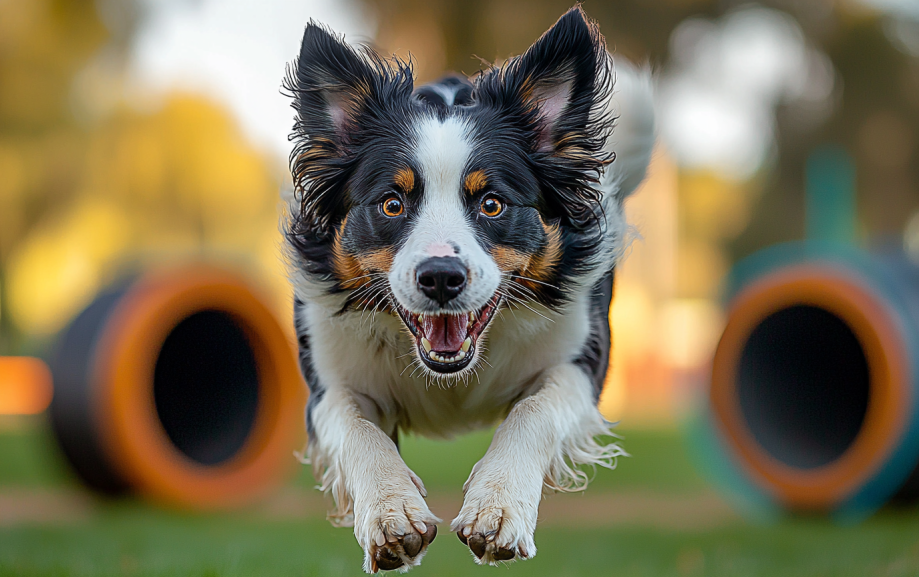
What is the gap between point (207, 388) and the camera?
24.6ft

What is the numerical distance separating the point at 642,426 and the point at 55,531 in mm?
10564

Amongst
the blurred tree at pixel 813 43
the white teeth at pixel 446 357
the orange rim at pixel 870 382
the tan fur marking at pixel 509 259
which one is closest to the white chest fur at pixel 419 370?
the tan fur marking at pixel 509 259

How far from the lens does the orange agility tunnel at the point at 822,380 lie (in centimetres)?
664

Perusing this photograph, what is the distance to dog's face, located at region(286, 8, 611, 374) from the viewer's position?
3.35 metres

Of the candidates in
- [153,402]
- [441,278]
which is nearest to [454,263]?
[441,278]

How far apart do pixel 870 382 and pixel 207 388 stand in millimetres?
5118

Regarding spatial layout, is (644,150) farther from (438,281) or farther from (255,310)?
(255,310)

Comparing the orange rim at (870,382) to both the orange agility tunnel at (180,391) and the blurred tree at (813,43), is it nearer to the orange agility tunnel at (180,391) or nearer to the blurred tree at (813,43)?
the orange agility tunnel at (180,391)

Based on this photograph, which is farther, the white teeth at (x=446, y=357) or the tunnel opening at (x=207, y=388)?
the tunnel opening at (x=207, y=388)

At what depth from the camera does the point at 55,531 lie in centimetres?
658

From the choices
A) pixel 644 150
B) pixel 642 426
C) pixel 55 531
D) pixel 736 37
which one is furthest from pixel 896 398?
pixel 736 37

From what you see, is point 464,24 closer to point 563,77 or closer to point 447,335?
point 563,77

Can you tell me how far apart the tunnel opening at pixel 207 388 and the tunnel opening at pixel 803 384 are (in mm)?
4089

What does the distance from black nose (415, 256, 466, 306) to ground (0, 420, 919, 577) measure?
960mm
